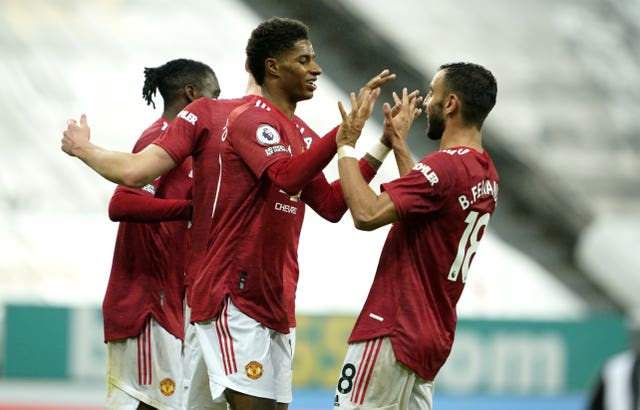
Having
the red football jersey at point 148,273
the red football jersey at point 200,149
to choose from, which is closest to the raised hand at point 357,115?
the red football jersey at point 200,149

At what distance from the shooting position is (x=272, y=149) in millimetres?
4270

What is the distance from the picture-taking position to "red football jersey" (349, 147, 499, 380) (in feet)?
13.9

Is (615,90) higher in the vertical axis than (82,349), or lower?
higher

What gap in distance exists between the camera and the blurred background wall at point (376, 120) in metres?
13.1

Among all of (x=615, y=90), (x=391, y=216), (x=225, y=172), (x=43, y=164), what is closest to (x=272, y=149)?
(x=225, y=172)

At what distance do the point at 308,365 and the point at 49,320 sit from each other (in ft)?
9.31

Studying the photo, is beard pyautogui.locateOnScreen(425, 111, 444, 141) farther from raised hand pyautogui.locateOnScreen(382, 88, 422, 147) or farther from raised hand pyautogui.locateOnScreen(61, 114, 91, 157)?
raised hand pyautogui.locateOnScreen(61, 114, 91, 157)

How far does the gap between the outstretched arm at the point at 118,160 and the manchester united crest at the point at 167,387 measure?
50.7 inches

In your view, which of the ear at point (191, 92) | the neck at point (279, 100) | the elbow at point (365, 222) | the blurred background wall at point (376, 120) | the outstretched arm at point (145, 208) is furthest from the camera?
the blurred background wall at point (376, 120)

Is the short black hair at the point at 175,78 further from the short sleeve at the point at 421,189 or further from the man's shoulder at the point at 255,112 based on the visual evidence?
the short sleeve at the point at 421,189

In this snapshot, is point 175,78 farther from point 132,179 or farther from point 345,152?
point 345,152

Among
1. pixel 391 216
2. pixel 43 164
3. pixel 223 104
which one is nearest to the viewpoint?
pixel 391 216

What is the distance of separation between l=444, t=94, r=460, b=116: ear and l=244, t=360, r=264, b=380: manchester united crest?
1.30 meters

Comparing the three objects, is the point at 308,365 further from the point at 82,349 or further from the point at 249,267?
the point at 249,267
